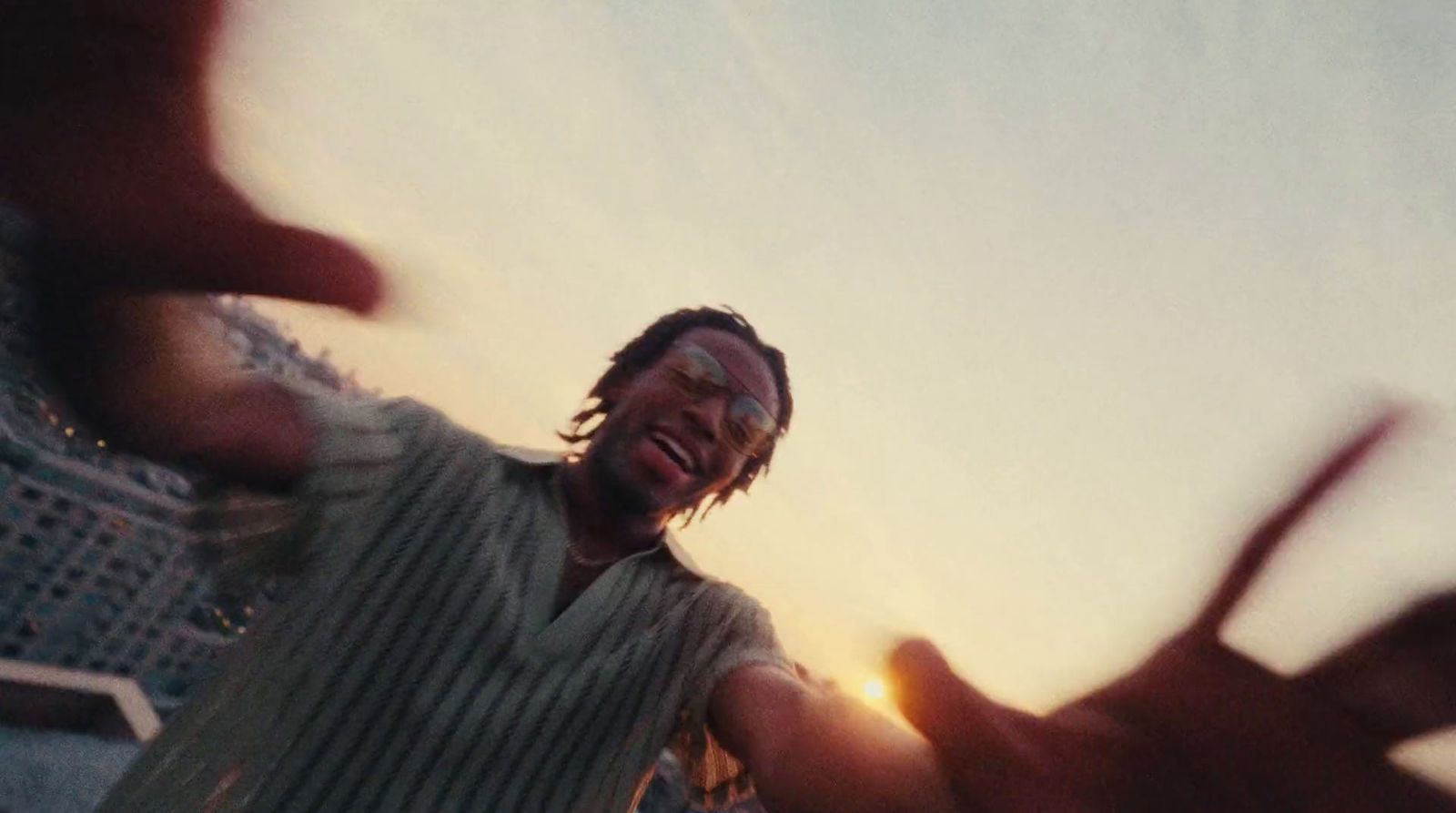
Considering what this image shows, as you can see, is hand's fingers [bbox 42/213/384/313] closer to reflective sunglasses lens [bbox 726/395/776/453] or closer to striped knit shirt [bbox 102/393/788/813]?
striped knit shirt [bbox 102/393/788/813]

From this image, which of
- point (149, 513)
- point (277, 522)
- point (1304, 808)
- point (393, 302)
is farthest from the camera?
point (149, 513)

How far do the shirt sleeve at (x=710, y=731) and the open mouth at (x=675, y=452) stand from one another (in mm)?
509

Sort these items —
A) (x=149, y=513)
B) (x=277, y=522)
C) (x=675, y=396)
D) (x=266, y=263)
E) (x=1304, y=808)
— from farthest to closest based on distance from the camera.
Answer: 1. (x=149, y=513)
2. (x=675, y=396)
3. (x=277, y=522)
4. (x=266, y=263)
5. (x=1304, y=808)

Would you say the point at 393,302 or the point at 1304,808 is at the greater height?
the point at 393,302

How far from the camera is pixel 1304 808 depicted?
607 millimetres

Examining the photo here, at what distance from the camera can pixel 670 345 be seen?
8.46 ft

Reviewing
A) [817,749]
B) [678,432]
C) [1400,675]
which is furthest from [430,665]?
[1400,675]

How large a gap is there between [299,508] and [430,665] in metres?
0.45

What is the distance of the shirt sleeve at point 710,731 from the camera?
60.1 inches

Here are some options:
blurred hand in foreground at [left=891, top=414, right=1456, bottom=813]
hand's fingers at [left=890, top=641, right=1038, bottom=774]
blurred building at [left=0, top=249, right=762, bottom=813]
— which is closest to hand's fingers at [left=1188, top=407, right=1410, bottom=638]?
blurred hand in foreground at [left=891, top=414, right=1456, bottom=813]

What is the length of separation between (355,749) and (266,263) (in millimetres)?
973

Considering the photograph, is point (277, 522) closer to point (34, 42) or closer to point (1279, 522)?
point (34, 42)

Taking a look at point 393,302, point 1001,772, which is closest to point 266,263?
point 393,302

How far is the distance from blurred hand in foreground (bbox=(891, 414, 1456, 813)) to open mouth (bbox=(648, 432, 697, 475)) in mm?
1383
